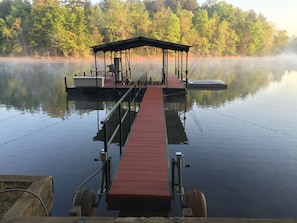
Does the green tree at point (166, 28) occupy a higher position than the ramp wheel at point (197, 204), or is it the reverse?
the green tree at point (166, 28)

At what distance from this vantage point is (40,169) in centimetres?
669

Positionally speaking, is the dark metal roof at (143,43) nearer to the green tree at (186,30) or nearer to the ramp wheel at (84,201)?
the ramp wheel at (84,201)

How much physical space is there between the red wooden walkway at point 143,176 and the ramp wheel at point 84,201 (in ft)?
1.12

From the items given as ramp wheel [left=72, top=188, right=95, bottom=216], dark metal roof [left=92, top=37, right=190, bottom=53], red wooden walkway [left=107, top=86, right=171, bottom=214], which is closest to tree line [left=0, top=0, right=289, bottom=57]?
dark metal roof [left=92, top=37, right=190, bottom=53]

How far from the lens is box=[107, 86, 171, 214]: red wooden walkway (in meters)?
4.16

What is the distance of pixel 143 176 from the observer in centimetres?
478

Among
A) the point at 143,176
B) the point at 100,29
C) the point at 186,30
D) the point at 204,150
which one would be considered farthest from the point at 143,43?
the point at 186,30

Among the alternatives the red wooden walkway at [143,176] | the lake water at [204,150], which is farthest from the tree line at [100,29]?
the red wooden walkway at [143,176]

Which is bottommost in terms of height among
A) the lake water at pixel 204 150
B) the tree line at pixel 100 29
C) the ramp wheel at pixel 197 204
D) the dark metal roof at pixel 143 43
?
the lake water at pixel 204 150

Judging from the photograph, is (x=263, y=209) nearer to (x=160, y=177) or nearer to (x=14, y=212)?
(x=160, y=177)

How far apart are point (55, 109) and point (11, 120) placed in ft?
8.98

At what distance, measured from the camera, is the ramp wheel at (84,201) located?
3.85m

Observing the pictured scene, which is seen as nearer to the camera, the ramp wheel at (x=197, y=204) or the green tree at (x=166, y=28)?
the ramp wheel at (x=197, y=204)

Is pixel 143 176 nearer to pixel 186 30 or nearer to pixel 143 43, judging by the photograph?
pixel 143 43
